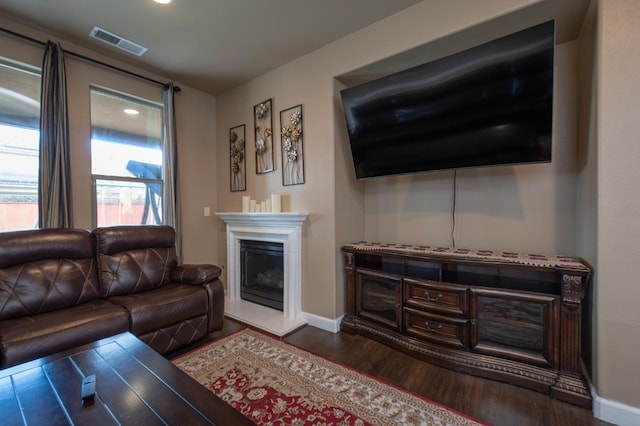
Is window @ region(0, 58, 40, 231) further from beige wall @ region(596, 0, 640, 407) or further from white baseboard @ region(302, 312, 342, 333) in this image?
beige wall @ region(596, 0, 640, 407)

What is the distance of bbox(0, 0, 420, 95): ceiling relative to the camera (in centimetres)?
223

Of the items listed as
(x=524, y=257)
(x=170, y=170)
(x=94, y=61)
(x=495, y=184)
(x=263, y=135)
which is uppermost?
(x=94, y=61)

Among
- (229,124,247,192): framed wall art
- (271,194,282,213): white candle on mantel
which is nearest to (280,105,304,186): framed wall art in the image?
(271,194,282,213): white candle on mantel

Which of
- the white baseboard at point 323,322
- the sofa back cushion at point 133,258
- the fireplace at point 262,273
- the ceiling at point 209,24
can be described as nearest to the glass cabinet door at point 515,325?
the white baseboard at point 323,322

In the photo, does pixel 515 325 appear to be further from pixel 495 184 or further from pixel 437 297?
pixel 495 184

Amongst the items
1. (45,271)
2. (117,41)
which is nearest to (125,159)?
(117,41)

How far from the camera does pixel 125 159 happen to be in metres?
3.16

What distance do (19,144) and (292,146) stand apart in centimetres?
248

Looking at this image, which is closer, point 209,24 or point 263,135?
point 209,24

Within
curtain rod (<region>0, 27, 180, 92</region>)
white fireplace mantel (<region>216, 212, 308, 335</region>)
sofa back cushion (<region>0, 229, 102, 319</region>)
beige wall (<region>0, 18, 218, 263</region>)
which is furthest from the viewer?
white fireplace mantel (<region>216, 212, 308, 335</region>)

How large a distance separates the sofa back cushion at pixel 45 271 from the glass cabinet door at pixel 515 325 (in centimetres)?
311

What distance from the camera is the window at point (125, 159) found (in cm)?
296

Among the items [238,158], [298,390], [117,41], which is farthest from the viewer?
[238,158]

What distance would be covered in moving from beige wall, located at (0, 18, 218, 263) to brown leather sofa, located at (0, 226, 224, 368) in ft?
1.97
